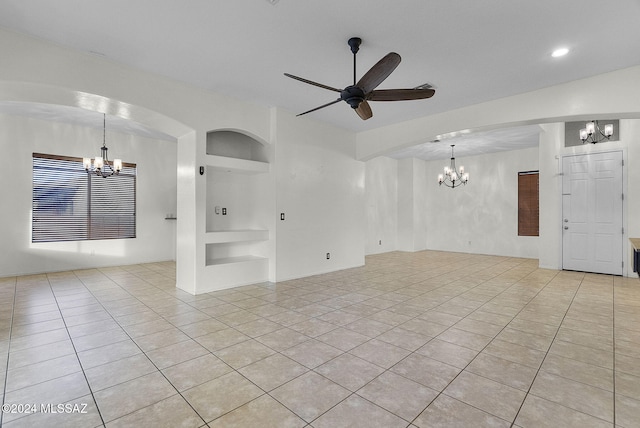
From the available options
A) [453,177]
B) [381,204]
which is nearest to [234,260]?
[381,204]

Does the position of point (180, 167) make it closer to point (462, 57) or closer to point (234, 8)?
point (234, 8)

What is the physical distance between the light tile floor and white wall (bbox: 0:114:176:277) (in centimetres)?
144

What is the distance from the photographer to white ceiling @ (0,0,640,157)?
2.73 meters

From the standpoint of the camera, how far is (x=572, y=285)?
5.27 metres

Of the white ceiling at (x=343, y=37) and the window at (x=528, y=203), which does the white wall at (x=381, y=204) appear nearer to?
the window at (x=528, y=203)

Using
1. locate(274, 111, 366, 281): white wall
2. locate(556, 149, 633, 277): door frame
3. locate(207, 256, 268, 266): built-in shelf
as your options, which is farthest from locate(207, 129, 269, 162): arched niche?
locate(556, 149, 633, 277): door frame

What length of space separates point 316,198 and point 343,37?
333 centimetres

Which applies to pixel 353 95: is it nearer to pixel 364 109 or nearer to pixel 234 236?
pixel 364 109

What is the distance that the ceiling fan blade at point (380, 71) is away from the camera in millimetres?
2568

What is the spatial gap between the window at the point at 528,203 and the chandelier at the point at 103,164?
393 inches

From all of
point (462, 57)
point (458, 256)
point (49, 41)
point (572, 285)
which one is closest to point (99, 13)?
point (49, 41)

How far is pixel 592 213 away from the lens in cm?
624

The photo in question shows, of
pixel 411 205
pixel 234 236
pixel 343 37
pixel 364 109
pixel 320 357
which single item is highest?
pixel 343 37

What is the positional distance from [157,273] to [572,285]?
7765 mm
